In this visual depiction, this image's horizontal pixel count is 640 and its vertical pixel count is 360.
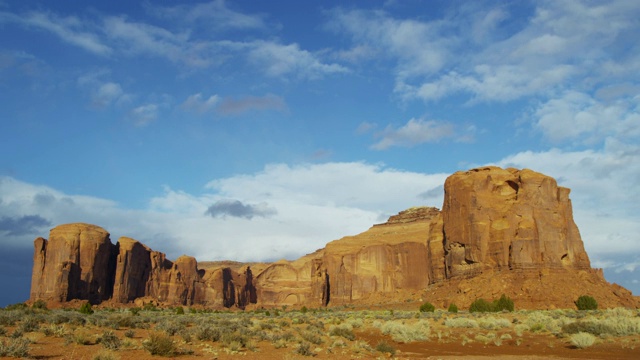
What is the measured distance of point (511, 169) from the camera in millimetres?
71562

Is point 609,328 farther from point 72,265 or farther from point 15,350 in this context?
point 72,265

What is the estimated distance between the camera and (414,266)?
10294 centimetres

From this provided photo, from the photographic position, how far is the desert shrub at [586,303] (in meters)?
47.6

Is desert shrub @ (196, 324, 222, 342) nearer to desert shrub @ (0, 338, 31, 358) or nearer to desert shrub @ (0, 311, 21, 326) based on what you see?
desert shrub @ (0, 311, 21, 326)

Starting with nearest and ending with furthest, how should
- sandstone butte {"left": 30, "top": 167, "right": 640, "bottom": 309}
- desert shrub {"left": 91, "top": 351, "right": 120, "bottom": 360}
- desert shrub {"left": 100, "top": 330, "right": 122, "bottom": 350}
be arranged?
desert shrub {"left": 91, "top": 351, "right": 120, "bottom": 360}
desert shrub {"left": 100, "top": 330, "right": 122, "bottom": 350}
sandstone butte {"left": 30, "top": 167, "right": 640, "bottom": 309}

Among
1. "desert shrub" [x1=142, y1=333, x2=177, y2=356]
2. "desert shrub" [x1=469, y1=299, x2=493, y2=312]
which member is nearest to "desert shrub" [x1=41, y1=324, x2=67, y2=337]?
"desert shrub" [x1=142, y1=333, x2=177, y2=356]

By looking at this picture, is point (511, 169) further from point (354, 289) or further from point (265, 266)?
point (265, 266)

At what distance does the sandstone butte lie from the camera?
194ft

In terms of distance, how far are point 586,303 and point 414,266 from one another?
55.6 meters

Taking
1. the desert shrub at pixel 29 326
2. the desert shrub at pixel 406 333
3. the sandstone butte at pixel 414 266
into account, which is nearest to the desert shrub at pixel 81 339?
the desert shrub at pixel 29 326

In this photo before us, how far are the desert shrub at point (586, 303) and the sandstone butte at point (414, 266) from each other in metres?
1.95

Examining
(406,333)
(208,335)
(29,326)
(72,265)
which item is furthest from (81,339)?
(72,265)

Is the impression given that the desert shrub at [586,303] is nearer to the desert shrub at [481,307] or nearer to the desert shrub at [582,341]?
the desert shrub at [481,307]

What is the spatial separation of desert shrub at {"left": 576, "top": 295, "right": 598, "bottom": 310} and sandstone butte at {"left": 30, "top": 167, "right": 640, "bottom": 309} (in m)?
1.95
